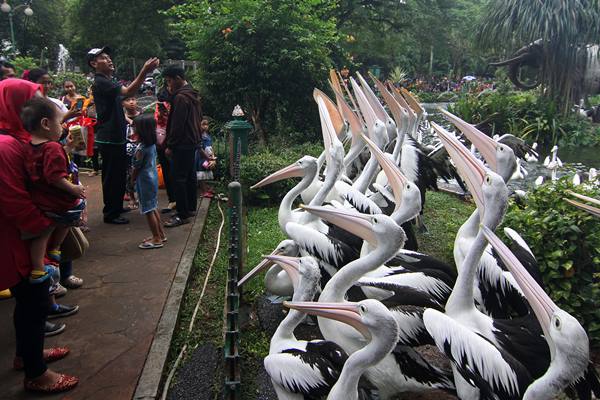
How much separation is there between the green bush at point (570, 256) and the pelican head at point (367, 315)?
2.01 m

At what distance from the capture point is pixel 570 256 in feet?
11.2

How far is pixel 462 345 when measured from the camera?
2.16 meters

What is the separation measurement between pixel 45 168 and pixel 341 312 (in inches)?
67.6

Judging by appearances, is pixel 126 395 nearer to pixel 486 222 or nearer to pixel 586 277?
pixel 486 222

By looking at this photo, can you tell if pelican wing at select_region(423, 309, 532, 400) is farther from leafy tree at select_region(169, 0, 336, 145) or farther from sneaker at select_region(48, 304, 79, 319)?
leafy tree at select_region(169, 0, 336, 145)

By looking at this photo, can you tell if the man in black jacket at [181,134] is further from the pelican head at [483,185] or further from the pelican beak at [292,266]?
the pelican head at [483,185]

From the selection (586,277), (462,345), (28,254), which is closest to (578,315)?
(586,277)

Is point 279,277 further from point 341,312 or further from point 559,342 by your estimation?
point 559,342

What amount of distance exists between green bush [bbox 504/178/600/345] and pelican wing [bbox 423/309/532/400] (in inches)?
59.3

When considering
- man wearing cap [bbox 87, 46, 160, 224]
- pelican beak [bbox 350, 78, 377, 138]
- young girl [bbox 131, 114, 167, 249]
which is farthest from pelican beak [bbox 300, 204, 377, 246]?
pelican beak [bbox 350, 78, 377, 138]

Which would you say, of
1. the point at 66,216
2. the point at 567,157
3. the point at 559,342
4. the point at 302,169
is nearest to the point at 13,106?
the point at 66,216

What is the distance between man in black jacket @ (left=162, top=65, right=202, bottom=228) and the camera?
4980 mm

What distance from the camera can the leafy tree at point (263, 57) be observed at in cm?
788

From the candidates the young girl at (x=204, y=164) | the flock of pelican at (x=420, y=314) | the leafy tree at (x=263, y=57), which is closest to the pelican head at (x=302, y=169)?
the flock of pelican at (x=420, y=314)
